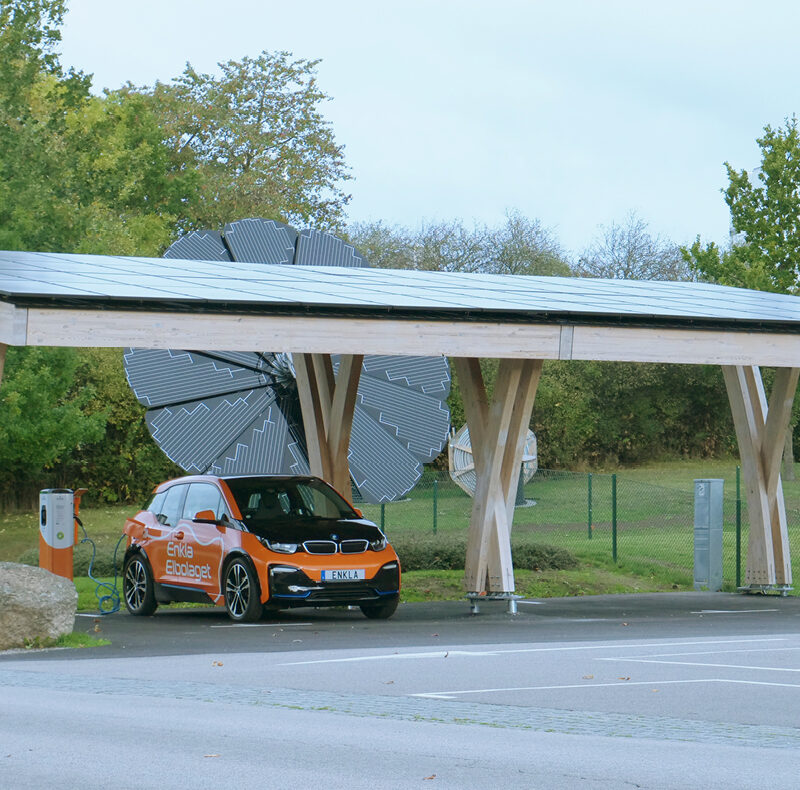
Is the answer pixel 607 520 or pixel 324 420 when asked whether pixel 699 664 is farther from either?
pixel 607 520

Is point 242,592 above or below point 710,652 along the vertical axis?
above

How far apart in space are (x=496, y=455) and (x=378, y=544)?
2212mm

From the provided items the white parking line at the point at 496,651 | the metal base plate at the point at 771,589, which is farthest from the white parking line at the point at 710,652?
the metal base plate at the point at 771,589

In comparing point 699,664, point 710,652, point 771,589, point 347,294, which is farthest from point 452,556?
point 699,664

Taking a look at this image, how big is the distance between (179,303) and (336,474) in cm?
650

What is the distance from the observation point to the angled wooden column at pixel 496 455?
18.9 metres

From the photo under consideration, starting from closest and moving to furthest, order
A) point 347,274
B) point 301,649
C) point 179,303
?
point 301,649 < point 179,303 < point 347,274

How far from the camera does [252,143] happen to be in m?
61.6

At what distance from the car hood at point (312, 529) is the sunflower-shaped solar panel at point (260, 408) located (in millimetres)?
8265

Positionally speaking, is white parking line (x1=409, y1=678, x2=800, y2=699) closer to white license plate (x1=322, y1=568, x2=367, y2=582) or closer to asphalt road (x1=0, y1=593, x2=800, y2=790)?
asphalt road (x1=0, y1=593, x2=800, y2=790)

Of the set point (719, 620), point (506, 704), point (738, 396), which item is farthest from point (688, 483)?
point (506, 704)

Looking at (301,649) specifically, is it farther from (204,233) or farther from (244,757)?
(204,233)

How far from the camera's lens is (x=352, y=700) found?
33.7ft

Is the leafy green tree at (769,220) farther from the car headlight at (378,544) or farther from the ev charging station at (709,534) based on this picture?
the car headlight at (378,544)
